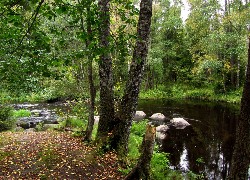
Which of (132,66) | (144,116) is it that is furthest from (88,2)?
(144,116)

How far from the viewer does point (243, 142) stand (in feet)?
18.2

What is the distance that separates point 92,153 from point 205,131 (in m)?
10.1

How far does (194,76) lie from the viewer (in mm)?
37125

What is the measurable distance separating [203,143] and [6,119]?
10816 millimetres

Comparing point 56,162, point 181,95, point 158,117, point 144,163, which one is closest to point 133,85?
point 144,163

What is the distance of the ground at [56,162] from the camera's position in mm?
7355

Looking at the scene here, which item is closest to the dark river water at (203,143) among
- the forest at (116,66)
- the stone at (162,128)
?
the stone at (162,128)

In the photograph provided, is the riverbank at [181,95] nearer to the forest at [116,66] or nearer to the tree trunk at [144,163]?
the forest at [116,66]

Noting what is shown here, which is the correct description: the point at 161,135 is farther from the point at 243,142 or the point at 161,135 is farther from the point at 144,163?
the point at 243,142

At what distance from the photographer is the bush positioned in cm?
1538

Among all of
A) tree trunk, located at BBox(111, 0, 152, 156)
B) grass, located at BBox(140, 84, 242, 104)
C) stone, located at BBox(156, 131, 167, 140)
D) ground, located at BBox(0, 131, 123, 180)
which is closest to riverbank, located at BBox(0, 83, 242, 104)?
grass, located at BBox(140, 84, 242, 104)

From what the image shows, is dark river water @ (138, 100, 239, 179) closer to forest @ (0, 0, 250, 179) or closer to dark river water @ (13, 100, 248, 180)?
dark river water @ (13, 100, 248, 180)

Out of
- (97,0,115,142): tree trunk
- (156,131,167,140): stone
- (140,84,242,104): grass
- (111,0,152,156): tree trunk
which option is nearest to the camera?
(111,0,152,156): tree trunk

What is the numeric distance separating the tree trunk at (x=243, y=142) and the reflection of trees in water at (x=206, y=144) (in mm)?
5210
